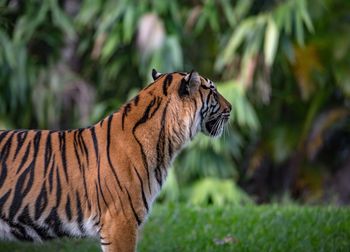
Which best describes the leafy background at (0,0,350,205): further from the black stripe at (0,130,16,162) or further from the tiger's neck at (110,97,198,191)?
the black stripe at (0,130,16,162)

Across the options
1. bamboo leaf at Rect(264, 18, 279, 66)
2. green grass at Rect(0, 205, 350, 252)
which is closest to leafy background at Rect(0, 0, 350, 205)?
bamboo leaf at Rect(264, 18, 279, 66)

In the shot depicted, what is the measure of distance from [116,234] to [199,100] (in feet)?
3.37

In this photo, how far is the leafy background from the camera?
36.6 ft

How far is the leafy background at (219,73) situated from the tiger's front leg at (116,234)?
597cm

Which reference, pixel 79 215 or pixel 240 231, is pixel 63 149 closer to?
pixel 79 215

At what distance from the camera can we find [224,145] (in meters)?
11.4

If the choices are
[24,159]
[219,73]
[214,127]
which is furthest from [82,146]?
[219,73]

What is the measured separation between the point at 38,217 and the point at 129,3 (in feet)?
21.7

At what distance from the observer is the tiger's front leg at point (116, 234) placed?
16.4 feet

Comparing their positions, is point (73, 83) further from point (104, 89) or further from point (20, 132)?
point (20, 132)

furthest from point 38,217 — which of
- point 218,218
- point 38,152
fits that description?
point 218,218

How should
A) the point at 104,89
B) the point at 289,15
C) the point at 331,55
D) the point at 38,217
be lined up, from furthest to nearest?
the point at 104,89, the point at 331,55, the point at 289,15, the point at 38,217

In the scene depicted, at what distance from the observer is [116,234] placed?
499 cm

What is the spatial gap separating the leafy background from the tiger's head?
5390 mm
